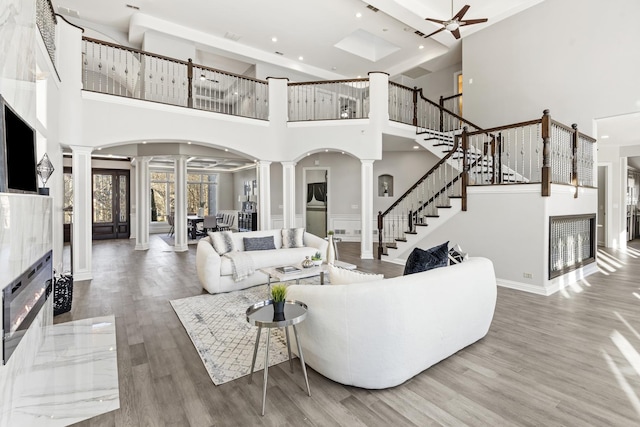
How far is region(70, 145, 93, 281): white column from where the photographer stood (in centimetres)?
574

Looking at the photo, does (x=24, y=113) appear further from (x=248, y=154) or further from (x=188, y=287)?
(x=248, y=154)

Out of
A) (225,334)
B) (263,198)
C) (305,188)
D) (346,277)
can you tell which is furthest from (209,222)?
(346,277)

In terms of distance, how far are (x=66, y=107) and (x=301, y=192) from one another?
6557 millimetres

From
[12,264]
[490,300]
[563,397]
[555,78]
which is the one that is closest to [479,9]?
[555,78]

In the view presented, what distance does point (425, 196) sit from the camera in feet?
32.6

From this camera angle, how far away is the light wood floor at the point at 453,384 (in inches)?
83.6

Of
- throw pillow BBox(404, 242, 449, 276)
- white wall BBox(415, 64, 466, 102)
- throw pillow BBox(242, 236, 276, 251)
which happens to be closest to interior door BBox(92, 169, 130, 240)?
throw pillow BBox(242, 236, 276, 251)

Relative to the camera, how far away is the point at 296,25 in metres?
8.57

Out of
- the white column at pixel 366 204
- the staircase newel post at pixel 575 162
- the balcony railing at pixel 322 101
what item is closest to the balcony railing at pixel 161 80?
the balcony railing at pixel 322 101

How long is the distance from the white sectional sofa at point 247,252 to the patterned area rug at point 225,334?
0.19 meters

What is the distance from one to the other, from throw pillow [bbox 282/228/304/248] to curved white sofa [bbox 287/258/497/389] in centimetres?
362

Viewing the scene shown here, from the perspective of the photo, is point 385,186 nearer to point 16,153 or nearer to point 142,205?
point 142,205

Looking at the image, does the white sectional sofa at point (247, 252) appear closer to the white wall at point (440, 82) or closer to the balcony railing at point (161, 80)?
the balcony railing at point (161, 80)

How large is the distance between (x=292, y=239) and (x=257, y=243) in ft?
2.41
